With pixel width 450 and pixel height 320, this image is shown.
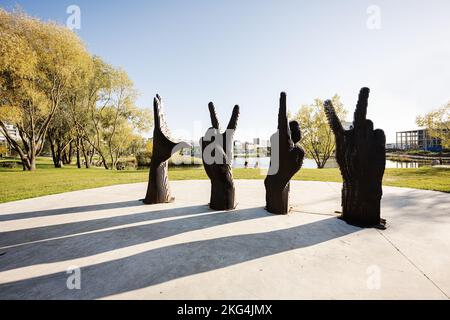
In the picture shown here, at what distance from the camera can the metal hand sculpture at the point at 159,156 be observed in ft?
20.9

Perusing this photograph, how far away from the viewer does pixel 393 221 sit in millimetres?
4742

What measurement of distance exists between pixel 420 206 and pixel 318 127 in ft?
78.1

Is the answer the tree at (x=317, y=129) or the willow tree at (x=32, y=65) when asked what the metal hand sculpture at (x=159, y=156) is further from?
the tree at (x=317, y=129)

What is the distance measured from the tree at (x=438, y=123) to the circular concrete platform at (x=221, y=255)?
25.7m

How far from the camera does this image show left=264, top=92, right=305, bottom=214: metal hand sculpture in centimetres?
518

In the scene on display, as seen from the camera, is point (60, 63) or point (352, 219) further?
point (60, 63)

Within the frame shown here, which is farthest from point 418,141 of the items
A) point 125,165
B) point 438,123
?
point 125,165

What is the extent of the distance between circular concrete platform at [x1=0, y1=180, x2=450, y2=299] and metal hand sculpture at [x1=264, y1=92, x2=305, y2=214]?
0.41 meters

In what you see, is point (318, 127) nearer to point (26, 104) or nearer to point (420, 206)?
point (420, 206)

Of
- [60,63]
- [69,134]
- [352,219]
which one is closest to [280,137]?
[352,219]

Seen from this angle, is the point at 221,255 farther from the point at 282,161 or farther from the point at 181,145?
the point at 181,145

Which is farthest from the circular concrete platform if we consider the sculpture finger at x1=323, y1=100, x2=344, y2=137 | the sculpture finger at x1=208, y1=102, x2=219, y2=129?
the sculpture finger at x1=208, y1=102, x2=219, y2=129

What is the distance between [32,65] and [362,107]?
22.8 meters

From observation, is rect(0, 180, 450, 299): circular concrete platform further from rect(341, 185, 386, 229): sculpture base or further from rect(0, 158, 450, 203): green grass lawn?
rect(0, 158, 450, 203): green grass lawn
